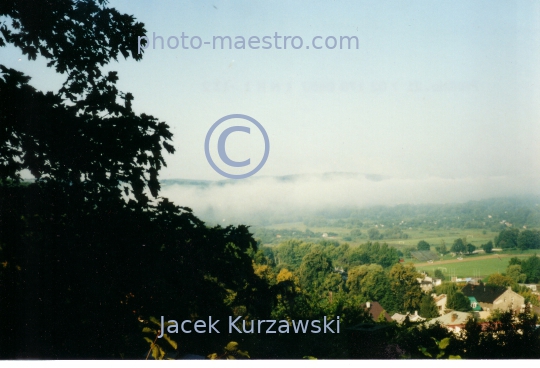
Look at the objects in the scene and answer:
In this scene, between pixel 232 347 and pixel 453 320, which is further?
pixel 453 320

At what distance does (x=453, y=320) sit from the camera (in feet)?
14.4

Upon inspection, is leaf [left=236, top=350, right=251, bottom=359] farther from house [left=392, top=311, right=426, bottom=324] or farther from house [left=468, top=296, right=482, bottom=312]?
house [left=468, top=296, right=482, bottom=312]

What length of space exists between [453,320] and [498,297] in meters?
0.38

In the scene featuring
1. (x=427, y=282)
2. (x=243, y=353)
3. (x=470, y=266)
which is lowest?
(x=243, y=353)

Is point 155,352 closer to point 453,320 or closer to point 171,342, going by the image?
point 171,342

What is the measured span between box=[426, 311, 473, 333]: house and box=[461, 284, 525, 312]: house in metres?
0.15

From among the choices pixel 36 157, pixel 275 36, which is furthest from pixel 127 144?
pixel 275 36

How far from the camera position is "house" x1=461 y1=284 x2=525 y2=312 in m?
4.36

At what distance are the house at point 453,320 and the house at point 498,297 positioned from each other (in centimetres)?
15

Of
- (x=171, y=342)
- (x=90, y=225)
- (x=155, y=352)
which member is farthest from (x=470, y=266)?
(x=90, y=225)

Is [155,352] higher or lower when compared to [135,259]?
lower

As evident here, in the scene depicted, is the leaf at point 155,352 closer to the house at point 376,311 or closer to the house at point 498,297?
the house at point 376,311

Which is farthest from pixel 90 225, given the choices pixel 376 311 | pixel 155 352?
pixel 376 311

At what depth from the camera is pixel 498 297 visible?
439cm
